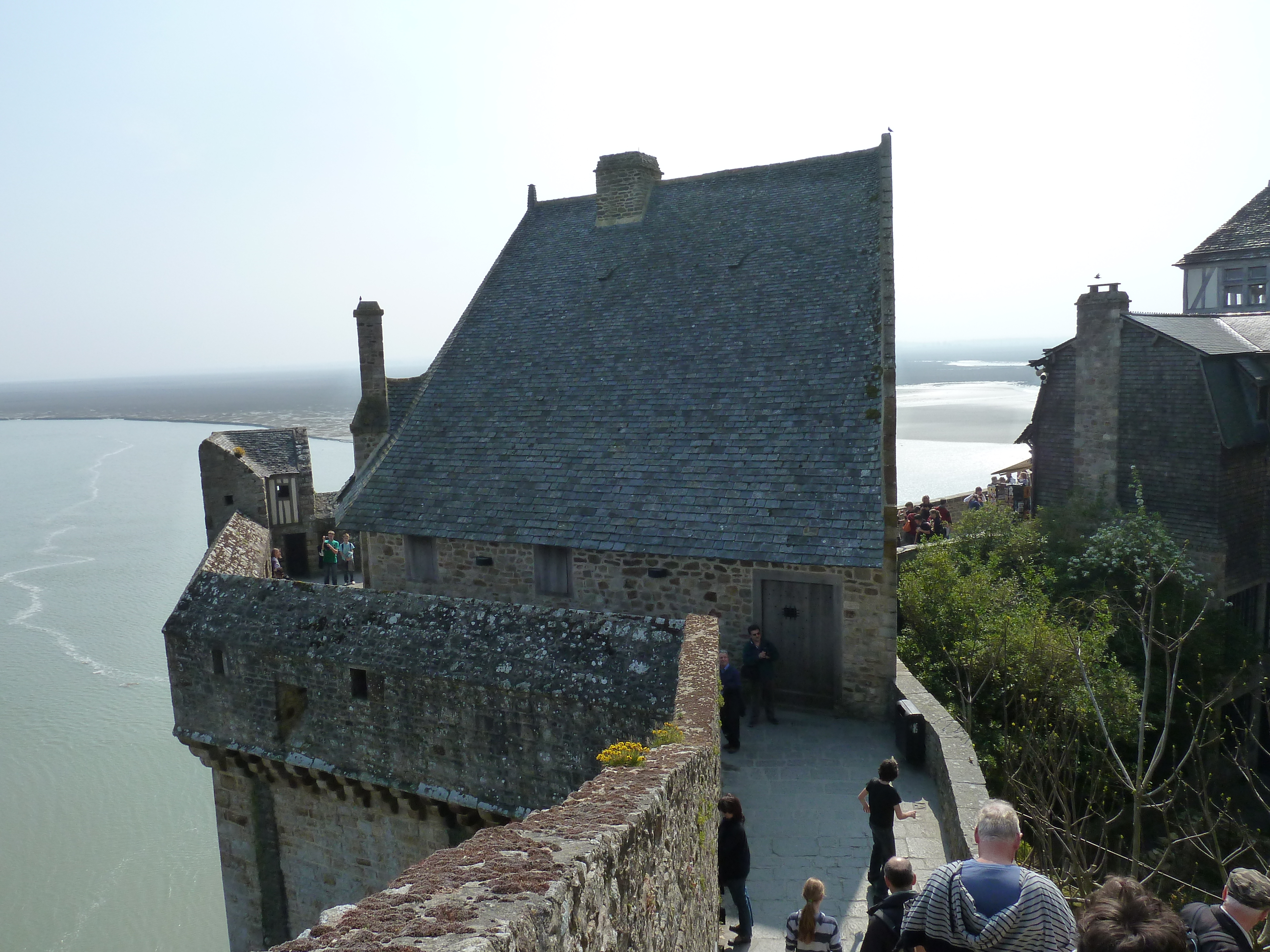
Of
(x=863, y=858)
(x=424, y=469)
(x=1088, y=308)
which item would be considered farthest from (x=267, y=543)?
(x=1088, y=308)

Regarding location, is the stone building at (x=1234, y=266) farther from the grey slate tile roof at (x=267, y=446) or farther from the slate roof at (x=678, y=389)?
the grey slate tile roof at (x=267, y=446)

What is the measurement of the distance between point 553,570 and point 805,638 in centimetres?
414

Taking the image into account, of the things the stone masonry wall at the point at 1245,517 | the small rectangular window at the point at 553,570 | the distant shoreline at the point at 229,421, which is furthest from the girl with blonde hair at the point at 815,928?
the distant shoreline at the point at 229,421

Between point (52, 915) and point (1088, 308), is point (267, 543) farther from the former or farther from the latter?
point (1088, 308)

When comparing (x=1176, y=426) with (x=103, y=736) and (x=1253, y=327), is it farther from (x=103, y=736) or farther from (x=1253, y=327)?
(x=103, y=736)

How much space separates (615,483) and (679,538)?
1.64m

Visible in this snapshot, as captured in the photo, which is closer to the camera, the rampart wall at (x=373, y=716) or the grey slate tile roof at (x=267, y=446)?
the rampart wall at (x=373, y=716)

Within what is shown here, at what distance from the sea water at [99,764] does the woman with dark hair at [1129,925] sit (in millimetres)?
19570

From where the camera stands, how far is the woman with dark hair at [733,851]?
289 inches

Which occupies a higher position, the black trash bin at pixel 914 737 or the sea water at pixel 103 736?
the black trash bin at pixel 914 737

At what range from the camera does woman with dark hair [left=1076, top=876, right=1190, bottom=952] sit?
3.27m

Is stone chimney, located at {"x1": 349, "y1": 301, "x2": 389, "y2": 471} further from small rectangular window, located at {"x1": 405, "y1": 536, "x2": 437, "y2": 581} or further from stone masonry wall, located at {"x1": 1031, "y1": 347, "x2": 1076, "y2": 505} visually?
stone masonry wall, located at {"x1": 1031, "y1": 347, "x2": 1076, "y2": 505}

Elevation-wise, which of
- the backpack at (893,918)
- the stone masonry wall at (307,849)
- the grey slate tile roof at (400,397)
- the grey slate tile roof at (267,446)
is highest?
the grey slate tile roof at (400,397)

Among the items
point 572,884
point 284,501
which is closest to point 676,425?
point 572,884
